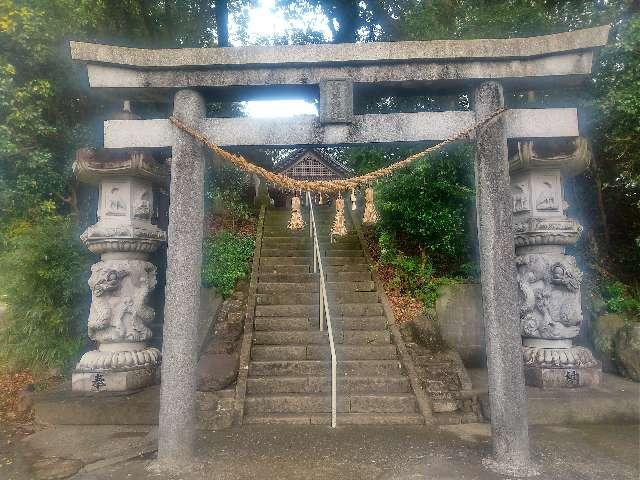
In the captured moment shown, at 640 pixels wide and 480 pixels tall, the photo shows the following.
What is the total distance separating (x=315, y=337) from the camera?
6.73 meters

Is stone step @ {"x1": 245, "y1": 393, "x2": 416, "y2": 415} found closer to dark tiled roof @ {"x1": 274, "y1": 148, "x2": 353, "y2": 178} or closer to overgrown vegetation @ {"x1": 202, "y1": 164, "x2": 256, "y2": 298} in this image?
overgrown vegetation @ {"x1": 202, "y1": 164, "x2": 256, "y2": 298}

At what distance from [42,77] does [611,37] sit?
32.6 ft

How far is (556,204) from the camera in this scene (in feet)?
19.3

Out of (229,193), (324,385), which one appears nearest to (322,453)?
(324,385)

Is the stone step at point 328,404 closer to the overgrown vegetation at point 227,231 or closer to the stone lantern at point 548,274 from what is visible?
the stone lantern at point 548,274

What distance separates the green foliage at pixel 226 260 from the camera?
321 inches

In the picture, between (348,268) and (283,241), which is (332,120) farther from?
(283,241)

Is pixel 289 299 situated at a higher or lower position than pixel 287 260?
lower

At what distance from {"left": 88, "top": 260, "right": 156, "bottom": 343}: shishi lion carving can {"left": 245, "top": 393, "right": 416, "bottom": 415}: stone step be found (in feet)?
5.88

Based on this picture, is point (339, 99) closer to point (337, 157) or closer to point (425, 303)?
point (425, 303)

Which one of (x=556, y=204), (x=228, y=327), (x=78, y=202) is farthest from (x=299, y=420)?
(x=78, y=202)

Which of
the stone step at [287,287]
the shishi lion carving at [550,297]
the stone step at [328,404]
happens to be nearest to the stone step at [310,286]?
the stone step at [287,287]

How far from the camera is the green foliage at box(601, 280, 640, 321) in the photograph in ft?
22.3

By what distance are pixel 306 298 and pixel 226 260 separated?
6.63 ft
